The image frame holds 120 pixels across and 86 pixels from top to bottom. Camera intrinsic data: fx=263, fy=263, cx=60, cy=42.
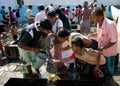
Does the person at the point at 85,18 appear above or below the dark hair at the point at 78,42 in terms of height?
below

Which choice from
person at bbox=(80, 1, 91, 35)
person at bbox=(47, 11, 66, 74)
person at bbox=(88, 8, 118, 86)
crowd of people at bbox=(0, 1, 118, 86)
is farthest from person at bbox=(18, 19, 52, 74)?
person at bbox=(80, 1, 91, 35)

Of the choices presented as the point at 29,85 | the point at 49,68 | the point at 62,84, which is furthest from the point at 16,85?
the point at 49,68

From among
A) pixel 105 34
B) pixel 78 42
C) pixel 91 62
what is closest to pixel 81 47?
pixel 78 42

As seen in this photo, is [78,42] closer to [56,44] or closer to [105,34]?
[105,34]

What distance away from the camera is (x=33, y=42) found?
5.32 m

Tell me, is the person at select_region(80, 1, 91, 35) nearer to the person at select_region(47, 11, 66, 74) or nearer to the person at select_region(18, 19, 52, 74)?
the person at select_region(47, 11, 66, 74)

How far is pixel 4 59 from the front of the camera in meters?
7.97

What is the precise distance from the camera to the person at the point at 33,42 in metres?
4.79

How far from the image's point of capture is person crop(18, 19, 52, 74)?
4.79 meters

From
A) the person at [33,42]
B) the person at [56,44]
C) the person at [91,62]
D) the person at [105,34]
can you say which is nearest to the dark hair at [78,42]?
the person at [91,62]

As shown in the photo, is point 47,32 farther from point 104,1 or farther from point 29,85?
point 104,1

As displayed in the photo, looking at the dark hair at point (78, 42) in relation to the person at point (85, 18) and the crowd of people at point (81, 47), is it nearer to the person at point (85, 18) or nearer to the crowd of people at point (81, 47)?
the crowd of people at point (81, 47)

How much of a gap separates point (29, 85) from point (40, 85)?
0.60 ft

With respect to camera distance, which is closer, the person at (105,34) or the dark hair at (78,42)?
the dark hair at (78,42)
